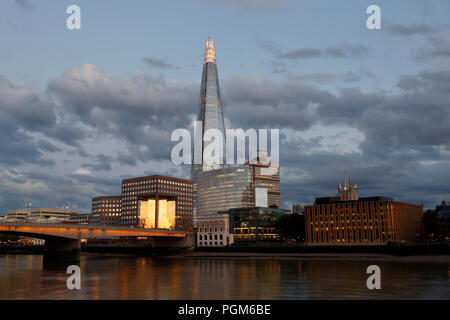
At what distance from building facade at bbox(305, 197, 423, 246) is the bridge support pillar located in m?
85.5

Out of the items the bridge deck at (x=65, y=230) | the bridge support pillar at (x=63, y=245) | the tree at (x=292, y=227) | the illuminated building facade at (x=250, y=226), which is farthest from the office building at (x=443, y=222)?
the bridge support pillar at (x=63, y=245)

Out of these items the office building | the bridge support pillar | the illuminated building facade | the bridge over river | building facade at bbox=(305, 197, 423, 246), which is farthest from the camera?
the illuminated building facade

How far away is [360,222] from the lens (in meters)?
158

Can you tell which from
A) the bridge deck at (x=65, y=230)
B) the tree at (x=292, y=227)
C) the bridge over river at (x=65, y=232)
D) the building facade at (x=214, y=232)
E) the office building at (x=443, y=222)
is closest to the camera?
the bridge deck at (x=65, y=230)

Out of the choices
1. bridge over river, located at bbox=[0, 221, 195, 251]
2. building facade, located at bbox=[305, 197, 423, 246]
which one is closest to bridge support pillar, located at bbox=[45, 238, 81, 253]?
bridge over river, located at bbox=[0, 221, 195, 251]

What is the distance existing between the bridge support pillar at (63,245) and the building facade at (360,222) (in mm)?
85498

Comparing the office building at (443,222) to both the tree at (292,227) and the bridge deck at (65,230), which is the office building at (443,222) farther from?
the bridge deck at (65,230)

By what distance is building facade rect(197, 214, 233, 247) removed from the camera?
18700cm

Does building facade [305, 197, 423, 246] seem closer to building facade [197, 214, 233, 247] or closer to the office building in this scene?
the office building

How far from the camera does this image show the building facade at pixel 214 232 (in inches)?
7362
